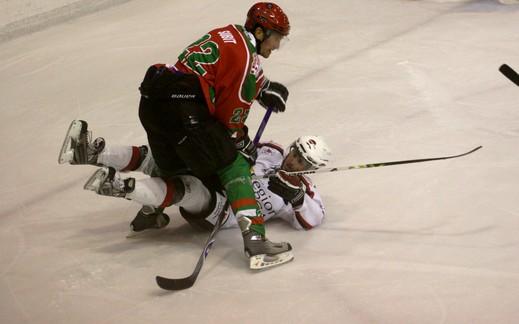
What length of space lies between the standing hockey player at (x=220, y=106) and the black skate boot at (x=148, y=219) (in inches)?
7.5

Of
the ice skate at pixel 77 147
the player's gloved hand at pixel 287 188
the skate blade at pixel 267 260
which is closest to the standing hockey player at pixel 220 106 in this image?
the skate blade at pixel 267 260

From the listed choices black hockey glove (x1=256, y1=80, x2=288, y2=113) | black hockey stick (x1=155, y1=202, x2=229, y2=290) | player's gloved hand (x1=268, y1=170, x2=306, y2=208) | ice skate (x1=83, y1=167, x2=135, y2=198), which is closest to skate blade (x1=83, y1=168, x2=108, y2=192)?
ice skate (x1=83, y1=167, x2=135, y2=198)

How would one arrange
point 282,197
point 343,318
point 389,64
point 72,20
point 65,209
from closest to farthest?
1. point 343,318
2. point 282,197
3. point 65,209
4. point 389,64
5. point 72,20

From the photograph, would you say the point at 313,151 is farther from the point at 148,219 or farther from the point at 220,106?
the point at 148,219

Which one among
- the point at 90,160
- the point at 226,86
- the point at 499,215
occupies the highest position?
the point at 226,86

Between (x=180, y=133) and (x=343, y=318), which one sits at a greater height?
(x=180, y=133)

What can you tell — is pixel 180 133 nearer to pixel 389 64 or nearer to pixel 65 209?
pixel 65 209

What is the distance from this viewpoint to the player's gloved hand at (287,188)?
8.88 feet

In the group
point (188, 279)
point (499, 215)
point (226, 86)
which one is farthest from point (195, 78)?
point (499, 215)

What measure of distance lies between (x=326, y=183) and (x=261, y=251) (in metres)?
0.77

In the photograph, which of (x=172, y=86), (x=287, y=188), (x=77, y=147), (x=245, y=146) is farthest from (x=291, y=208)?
(x=77, y=147)

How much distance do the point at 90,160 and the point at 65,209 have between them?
46 cm

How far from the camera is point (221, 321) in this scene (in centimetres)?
229

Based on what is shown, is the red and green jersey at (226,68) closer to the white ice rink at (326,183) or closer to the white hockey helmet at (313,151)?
the white hockey helmet at (313,151)
